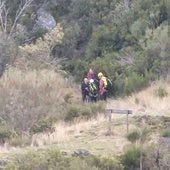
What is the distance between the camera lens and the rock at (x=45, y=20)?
41.2 m

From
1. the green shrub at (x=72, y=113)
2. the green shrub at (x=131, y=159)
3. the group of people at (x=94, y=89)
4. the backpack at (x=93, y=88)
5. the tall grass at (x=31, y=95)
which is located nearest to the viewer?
the green shrub at (x=131, y=159)

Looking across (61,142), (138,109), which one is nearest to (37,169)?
(61,142)

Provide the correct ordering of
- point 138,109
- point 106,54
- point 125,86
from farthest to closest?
point 106,54 < point 125,86 < point 138,109

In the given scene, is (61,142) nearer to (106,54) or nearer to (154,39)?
(154,39)

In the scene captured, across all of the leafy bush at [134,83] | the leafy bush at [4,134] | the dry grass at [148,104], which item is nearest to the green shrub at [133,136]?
the dry grass at [148,104]

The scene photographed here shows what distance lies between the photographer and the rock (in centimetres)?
4116

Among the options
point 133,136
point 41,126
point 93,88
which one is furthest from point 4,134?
point 93,88

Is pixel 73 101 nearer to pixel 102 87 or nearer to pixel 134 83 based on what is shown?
pixel 134 83

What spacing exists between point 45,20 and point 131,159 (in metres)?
27.0

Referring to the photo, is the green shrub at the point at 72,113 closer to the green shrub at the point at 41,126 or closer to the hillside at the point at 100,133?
the green shrub at the point at 41,126

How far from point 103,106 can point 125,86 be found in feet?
19.3

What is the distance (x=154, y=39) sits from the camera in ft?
105

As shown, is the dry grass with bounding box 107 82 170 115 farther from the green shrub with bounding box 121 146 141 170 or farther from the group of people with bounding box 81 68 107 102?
the green shrub with bounding box 121 146 141 170

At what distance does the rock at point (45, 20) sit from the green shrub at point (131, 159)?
Result: 25.5 metres
